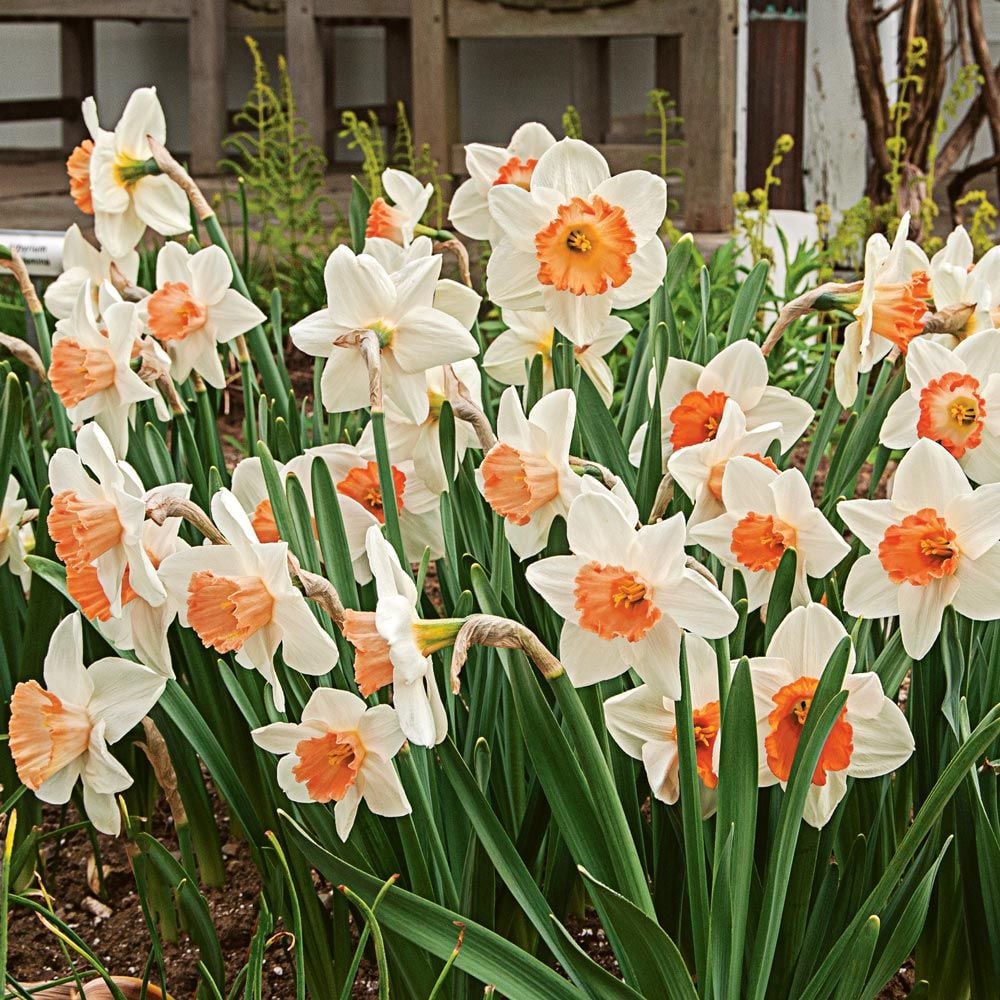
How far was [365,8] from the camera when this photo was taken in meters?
3.94

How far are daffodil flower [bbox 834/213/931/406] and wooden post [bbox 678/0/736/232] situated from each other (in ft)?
7.89

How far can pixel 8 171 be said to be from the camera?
5.09 meters

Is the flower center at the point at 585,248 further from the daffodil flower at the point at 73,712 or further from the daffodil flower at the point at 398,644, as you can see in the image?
the daffodil flower at the point at 73,712

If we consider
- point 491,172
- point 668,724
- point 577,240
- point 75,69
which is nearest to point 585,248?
point 577,240

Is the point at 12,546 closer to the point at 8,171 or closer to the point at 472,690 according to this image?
the point at 472,690

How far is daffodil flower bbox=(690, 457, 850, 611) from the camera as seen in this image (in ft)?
2.86

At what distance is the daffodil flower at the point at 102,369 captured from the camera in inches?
44.4

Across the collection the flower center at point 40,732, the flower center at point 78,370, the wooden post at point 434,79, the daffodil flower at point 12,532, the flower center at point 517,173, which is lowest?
the flower center at point 40,732

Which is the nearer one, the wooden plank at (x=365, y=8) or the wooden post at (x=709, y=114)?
the wooden post at (x=709, y=114)

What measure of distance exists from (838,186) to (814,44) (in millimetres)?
412

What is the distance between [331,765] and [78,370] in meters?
0.48

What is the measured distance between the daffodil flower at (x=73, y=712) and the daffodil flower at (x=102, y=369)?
258mm

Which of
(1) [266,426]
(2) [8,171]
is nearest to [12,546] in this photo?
(1) [266,426]

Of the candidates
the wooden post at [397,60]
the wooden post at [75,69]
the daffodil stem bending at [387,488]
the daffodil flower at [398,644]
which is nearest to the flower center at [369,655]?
the daffodil flower at [398,644]
